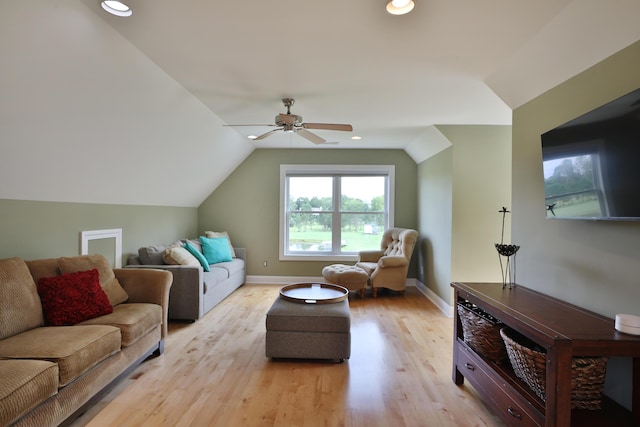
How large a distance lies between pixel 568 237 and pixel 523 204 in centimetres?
53

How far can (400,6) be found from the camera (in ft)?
6.00

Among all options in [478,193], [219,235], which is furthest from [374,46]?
[219,235]

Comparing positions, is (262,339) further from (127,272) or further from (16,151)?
(16,151)

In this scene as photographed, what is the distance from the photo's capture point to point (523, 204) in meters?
2.65

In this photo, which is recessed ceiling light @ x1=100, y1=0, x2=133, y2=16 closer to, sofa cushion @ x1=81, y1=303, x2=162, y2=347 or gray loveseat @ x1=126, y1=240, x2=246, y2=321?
sofa cushion @ x1=81, y1=303, x2=162, y2=347

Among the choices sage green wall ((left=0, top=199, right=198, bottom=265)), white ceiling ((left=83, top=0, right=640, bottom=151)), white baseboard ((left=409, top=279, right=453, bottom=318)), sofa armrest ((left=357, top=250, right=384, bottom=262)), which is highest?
white ceiling ((left=83, top=0, right=640, bottom=151))

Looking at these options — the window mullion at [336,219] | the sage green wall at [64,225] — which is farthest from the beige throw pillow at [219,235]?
the window mullion at [336,219]

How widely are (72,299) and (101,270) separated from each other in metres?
0.49

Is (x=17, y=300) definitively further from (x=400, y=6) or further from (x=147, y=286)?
(x=400, y=6)

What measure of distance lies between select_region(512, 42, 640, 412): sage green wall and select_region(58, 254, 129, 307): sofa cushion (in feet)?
11.2

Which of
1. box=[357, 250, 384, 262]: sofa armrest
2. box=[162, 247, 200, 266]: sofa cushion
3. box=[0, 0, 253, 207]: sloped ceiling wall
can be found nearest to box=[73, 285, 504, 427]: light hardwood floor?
box=[162, 247, 200, 266]: sofa cushion

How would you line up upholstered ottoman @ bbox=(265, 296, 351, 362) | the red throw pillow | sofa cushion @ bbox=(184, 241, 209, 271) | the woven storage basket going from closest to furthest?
the woven storage basket → the red throw pillow → upholstered ottoman @ bbox=(265, 296, 351, 362) → sofa cushion @ bbox=(184, 241, 209, 271)

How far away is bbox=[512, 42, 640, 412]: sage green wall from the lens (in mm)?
1743

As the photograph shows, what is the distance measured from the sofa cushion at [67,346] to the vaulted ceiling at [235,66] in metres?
1.21
